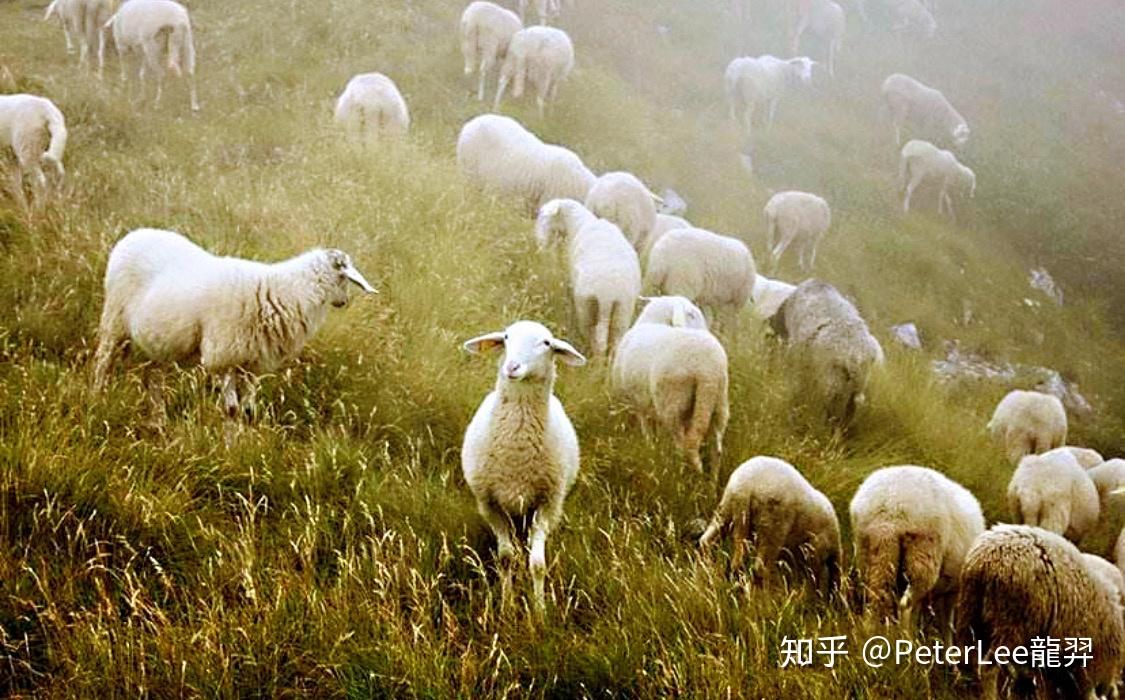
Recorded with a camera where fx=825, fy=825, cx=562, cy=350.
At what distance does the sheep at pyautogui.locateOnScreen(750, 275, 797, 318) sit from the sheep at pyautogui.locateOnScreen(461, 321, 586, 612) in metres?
6.46

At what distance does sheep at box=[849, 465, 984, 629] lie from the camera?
4039 millimetres

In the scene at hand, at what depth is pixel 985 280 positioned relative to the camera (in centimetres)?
1825

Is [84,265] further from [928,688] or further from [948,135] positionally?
[948,135]

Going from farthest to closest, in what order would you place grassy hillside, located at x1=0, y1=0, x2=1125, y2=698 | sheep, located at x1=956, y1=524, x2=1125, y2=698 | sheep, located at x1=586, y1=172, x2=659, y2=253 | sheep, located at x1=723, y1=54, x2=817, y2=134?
sheep, located at x1=723, y1=54, x2=817, y2=134 < sheep, located at x1=586, y1=172, x2=659, y2=253 < sheep, located at x1=956, y1=524, x2=1125, y2=698 < grassy hillside, located at x1=0, y1=0, x2=1125, y2=698

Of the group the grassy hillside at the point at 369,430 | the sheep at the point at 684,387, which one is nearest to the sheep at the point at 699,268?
the grassy hillside at the point at 369,430

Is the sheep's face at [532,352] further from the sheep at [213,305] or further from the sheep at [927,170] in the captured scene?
the sheep at [927,170]

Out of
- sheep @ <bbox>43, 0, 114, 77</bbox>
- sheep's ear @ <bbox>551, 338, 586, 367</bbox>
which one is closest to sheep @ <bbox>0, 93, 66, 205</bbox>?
sheep @ <bbox>43, 0, 114, 77</bbox>

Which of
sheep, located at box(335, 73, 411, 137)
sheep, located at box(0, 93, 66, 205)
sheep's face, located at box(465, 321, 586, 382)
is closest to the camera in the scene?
sheep's face, located at box(465, 321, 586, 382)

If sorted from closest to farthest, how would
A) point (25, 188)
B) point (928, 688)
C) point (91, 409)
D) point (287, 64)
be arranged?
point (928, 688) < point (91, 409) < point (25, 188) < point (287, 64)

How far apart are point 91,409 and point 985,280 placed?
1840 centimetres

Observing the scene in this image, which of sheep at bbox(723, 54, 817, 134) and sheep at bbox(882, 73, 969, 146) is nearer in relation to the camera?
sheep at bbox(723, 54, 817, 134)

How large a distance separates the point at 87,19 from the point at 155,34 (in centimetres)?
225

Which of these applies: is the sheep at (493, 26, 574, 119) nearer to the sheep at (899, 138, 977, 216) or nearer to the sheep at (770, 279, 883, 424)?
the sheep at (770, 279, 883, 424)

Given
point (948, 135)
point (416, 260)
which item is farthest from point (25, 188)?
point (948, 135)
